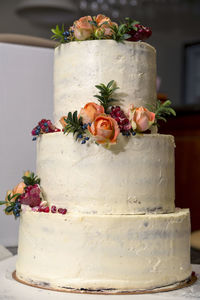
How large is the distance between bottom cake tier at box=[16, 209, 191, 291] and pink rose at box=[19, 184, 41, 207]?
1.8 inches

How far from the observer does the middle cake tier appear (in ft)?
5.67

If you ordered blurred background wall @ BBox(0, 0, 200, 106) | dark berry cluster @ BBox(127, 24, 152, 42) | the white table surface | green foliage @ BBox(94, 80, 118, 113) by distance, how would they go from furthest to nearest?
blurred background wall @ BBox(0, 0, 200, 106)
dark berry cluster @ BBox(127, 24, 152, 42)
green foliage @ BBox(94, 80, 118, 113)
the white table surface

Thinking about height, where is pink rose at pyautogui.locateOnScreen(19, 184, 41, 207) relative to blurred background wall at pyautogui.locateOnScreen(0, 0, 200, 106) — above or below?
below

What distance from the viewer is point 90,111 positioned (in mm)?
1696

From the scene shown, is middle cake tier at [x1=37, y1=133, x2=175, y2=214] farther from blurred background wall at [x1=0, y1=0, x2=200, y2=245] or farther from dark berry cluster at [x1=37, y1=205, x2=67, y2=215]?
blurred background wall at [x1=0, y1=0, x2=200, y2=245]

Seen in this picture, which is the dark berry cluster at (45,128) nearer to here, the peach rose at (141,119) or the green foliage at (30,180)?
the green foliage at (30,180)

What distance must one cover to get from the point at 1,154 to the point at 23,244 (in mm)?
897

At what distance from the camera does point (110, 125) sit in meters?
1.65

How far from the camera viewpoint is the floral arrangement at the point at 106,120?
1.66 metres

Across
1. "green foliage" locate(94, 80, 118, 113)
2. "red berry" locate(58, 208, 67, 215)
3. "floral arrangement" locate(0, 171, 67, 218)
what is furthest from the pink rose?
"green foliage" locate(94, 80, 118, 113)

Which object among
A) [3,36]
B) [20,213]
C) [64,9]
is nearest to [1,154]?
[3,36]

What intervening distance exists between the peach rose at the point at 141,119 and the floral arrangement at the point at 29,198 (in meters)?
0.35

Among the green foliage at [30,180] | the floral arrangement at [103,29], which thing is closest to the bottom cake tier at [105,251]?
the green foliage at [30,180]

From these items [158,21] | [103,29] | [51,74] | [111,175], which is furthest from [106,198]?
[158,21]
